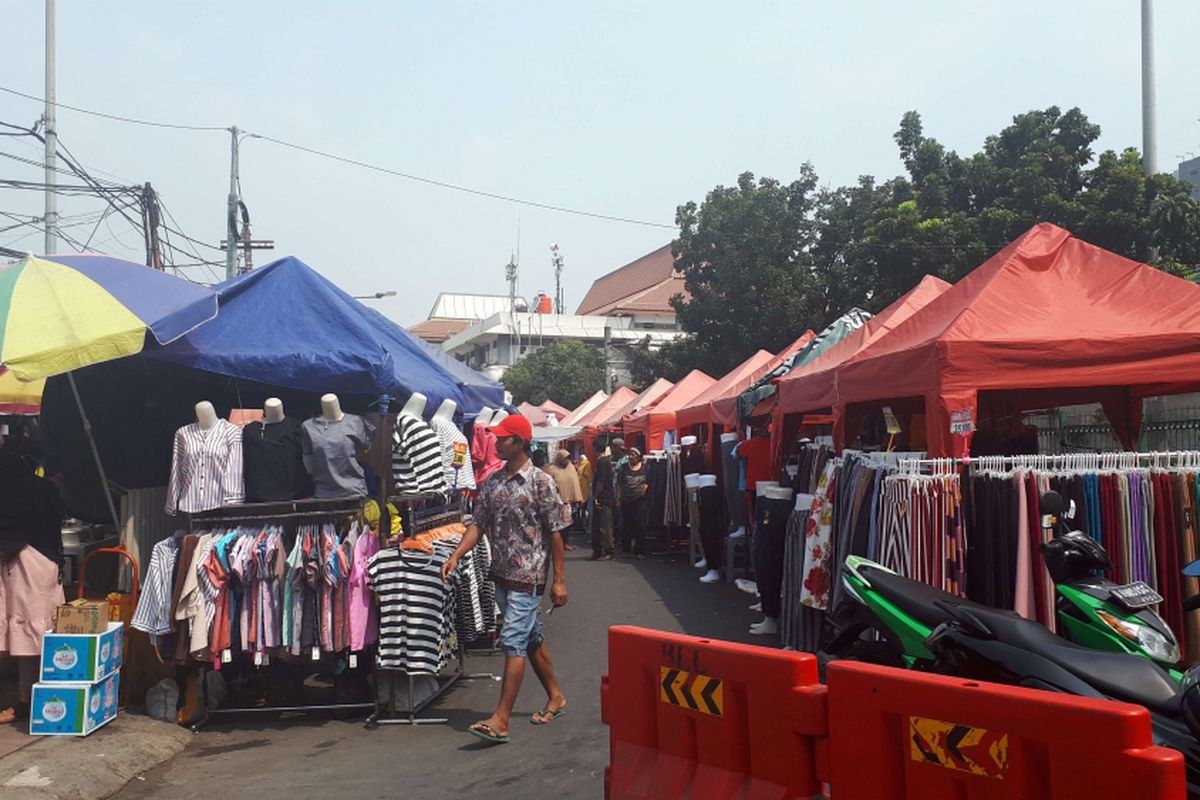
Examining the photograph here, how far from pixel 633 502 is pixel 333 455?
10.8 metres

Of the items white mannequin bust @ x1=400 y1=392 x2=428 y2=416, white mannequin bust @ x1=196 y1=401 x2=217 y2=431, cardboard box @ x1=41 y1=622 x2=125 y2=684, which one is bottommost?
cardboard box @ x1=41 y1=622 x2=125 y2=684

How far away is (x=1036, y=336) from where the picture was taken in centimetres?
696

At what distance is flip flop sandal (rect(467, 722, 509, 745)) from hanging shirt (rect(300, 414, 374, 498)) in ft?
6.27

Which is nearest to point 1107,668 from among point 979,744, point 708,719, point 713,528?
point 979,744

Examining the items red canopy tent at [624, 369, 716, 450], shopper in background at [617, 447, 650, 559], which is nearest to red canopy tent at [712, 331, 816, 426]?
shopper in background at [617, 447, 650, 559]

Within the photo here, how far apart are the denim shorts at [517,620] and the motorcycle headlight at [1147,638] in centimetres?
337

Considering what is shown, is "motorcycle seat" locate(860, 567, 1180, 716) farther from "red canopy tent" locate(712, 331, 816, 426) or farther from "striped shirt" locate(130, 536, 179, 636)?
"red canopy tent" locate(712, 331, 816, 426)

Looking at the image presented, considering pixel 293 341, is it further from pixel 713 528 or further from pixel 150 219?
pixel 150 219

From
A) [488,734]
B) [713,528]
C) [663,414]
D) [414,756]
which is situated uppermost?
[663,414]

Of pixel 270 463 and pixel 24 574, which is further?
pixel 270 463

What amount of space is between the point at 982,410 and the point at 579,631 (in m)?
4.46

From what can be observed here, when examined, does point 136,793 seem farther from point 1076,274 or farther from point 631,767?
point 1076,274

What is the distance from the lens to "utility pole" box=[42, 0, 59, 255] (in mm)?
18406

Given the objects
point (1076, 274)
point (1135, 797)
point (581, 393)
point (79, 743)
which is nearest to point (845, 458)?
point (1076, 274)
